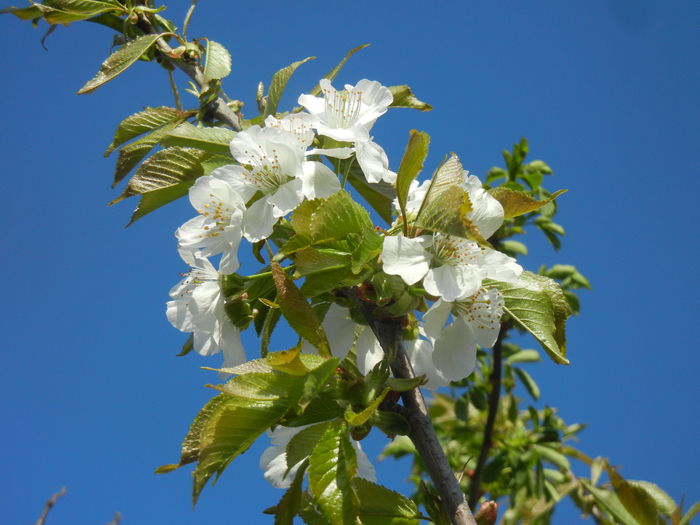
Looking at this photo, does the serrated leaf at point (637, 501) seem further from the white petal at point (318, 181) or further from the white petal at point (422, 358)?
the white petal at point (318, 181)

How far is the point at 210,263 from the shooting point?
3.82 ft

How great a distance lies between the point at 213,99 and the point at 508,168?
4.85 ft

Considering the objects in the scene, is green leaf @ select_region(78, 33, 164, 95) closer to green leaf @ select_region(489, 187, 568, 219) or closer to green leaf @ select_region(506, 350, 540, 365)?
green leaf @ select_region(489, 187, 568, 219)

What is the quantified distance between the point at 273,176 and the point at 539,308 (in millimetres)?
517

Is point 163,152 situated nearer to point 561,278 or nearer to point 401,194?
point 401,194

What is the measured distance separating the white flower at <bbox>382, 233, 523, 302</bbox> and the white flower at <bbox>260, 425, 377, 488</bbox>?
369 millimetres

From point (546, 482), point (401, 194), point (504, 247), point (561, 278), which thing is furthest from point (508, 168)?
point (401, 194)

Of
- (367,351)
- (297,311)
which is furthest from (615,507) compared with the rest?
(297,311)

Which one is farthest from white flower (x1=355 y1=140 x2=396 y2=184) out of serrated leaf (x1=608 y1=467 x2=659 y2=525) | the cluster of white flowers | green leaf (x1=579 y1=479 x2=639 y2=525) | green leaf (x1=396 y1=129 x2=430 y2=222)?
green leaf (x1=579 y1=479 x2=639 y2=525)

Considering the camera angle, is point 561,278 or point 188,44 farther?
point 561,278

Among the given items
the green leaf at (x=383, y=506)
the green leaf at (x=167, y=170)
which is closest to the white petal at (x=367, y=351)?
the green leaf at (x=383, y=506)

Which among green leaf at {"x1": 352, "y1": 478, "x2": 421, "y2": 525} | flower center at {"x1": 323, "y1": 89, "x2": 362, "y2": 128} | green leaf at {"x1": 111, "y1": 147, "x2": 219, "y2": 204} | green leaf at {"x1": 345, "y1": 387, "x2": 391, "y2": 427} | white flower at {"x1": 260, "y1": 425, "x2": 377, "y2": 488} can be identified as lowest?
green leaf at {"x1": 352, "y1": 478, "x2": 421, "y2": 525}

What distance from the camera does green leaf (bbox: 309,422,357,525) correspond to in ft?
2.80

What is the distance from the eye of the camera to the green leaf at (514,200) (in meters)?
1.04
